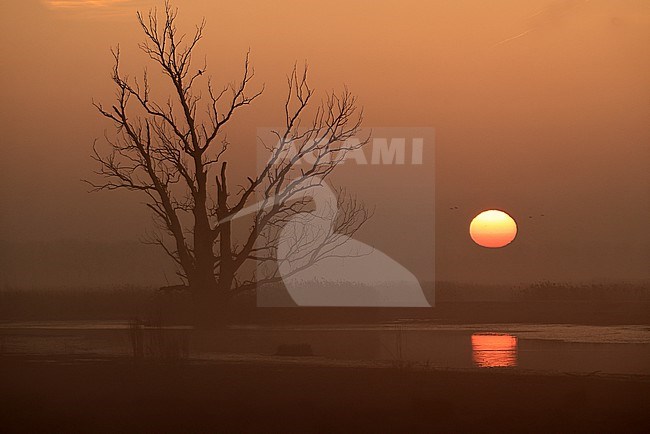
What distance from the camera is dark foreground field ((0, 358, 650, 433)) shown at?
19.5ft

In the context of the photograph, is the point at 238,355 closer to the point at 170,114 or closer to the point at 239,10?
the point at 170,114

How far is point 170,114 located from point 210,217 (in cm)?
82

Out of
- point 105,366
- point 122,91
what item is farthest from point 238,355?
point 122,91

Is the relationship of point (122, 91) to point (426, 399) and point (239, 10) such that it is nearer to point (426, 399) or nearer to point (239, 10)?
point (239, 10)

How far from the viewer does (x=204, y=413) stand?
618 centimetres

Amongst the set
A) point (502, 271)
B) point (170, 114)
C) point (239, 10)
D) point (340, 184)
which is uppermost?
point (239, 10)

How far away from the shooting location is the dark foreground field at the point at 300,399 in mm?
5945

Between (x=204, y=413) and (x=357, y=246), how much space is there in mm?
1997

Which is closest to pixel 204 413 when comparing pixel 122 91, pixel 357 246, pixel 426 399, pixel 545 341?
pixel 426 399

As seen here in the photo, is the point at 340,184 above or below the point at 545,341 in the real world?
above

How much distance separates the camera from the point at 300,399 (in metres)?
6.54

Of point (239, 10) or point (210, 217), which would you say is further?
→ point (210, 217)

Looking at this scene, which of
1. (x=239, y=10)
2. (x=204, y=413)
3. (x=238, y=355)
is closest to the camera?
(x=204, y=413)

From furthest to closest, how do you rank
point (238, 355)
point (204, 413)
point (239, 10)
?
point (238, 355) < point (239, 10) < point (204, 413)
